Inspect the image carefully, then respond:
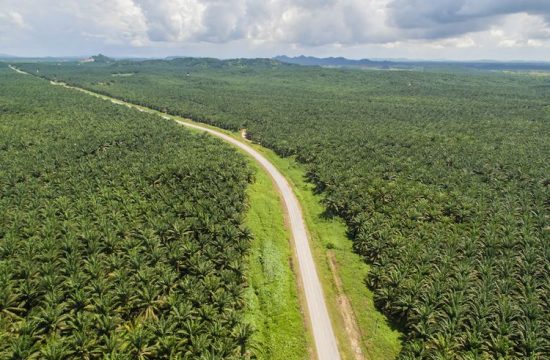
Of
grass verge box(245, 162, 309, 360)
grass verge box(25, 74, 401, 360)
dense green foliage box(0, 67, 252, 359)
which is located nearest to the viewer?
dense green foliage box(0, 67, 252, 359)

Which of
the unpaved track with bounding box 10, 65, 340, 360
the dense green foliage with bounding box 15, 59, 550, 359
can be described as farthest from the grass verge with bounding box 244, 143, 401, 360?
the dense green foliage with bounding box 15, 59, 550, 359

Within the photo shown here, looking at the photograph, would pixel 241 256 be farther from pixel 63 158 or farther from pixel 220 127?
pixel 220 127

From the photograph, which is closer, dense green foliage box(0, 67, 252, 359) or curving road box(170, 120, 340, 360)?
dense green foliage box(0, 67, 252, 359)

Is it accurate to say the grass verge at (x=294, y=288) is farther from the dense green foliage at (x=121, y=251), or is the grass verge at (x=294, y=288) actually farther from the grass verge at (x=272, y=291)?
the dense green foliage at (x=121, y=251)

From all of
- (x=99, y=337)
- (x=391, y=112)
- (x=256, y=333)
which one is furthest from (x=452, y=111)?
(x=99, y=337)

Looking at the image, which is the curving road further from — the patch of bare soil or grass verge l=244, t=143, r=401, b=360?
the patch of bare soil
